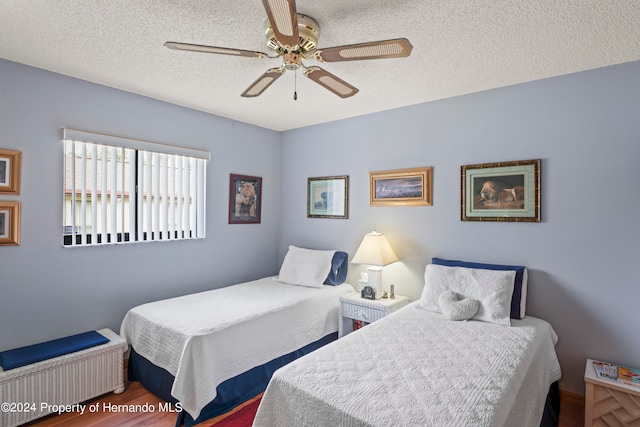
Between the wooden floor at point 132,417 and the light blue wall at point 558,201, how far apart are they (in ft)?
0.62

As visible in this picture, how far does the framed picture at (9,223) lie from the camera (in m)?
2.37

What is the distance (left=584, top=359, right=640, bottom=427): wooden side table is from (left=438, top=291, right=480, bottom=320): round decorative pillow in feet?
2.46

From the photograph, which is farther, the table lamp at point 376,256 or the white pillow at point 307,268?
the white pillow at point 307,268

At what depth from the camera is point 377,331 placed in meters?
2.27

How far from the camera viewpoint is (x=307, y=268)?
3.63m

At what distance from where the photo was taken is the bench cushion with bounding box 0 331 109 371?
219 cm

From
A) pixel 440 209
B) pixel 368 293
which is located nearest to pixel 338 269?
pixel 368 293

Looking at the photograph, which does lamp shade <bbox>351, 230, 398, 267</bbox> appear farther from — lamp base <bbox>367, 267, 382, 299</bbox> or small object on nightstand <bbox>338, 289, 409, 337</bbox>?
small object on nightstand <bbox>338, 289, 409, 337</bbox>

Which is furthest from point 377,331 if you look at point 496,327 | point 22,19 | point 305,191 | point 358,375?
point 22,19

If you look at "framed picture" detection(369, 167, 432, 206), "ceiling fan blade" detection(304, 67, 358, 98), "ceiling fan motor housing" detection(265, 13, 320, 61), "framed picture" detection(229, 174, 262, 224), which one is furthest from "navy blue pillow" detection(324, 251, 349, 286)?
"ceiling fan motor housing" detection(265, 13, 320, 61)

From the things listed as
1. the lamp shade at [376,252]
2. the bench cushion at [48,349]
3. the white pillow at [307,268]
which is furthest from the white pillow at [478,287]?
the bench cushion at [48,349]

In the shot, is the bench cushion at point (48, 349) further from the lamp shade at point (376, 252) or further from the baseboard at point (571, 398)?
the baseboard at point (571, 398)

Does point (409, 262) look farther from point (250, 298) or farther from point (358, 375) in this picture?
point (358, 375)

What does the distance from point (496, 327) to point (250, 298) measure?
197cm
